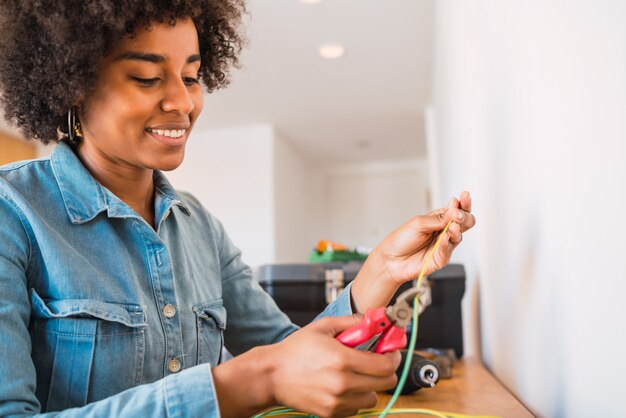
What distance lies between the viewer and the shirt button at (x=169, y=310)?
71 cm

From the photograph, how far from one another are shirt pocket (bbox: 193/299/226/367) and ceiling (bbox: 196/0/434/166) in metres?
1.20

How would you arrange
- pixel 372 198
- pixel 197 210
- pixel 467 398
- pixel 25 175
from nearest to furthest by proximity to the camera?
pixel 25 175 < pixel 467 398 < pixel 197 210 < pixel 372 198

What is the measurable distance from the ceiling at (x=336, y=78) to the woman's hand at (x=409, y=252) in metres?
1.26

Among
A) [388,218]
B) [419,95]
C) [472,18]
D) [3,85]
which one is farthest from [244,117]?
[3,85]

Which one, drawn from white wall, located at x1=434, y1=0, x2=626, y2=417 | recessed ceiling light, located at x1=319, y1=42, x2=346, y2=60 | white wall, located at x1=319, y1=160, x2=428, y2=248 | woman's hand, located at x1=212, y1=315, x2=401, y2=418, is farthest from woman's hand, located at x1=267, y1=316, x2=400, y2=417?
white wall, located at x1=319, y1=160, x2=428, y2=248

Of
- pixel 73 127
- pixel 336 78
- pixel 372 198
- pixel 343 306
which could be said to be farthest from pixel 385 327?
pixel 372 198

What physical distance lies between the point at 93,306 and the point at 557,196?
539 mm

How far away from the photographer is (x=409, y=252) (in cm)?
72

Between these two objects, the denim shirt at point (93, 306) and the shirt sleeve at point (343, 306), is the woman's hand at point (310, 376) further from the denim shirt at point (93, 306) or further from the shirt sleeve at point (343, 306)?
the shirt sleeve at point (343, 306)

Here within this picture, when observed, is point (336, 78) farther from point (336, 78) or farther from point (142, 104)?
point (142, 104)

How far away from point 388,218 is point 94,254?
192 inches

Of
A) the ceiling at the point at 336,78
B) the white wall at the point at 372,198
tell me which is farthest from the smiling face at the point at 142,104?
the white wall at the point at 372,198

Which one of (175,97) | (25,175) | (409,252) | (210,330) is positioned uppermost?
(175,97)

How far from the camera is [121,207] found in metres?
0.70
